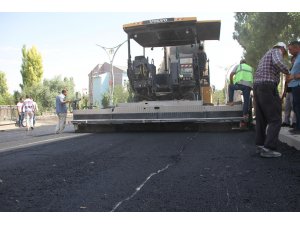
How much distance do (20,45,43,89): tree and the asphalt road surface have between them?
171 feet

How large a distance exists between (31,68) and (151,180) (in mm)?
55142

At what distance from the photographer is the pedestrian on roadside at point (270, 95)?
554cm

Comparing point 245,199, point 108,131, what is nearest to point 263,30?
point 108,131

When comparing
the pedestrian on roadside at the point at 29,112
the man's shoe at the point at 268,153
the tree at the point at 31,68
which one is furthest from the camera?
the tree at the point at 31,68

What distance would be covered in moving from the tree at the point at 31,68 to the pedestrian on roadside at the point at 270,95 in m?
53.4

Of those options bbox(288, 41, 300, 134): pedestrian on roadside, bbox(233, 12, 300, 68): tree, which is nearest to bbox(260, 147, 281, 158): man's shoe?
bbox(288, 41, 300, 134): pedestrian on roadside

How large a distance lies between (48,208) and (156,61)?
8122mm

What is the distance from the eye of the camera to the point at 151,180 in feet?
13.4

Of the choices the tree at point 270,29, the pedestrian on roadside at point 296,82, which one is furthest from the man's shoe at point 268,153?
the tree at point 270,29

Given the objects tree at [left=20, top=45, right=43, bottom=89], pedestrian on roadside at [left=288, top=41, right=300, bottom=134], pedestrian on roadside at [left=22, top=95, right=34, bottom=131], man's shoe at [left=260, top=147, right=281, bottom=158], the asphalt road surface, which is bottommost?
the asphalt road surface

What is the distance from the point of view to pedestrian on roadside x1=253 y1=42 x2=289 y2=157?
554 cm

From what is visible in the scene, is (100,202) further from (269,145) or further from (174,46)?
(174,46)

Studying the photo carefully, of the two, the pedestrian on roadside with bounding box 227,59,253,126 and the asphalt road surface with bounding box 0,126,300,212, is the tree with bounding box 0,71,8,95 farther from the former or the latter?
the asphalt road surface with bounding box 0,126,300,212

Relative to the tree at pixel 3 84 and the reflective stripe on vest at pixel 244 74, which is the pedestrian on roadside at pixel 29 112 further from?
the tree at pixel 3 84
